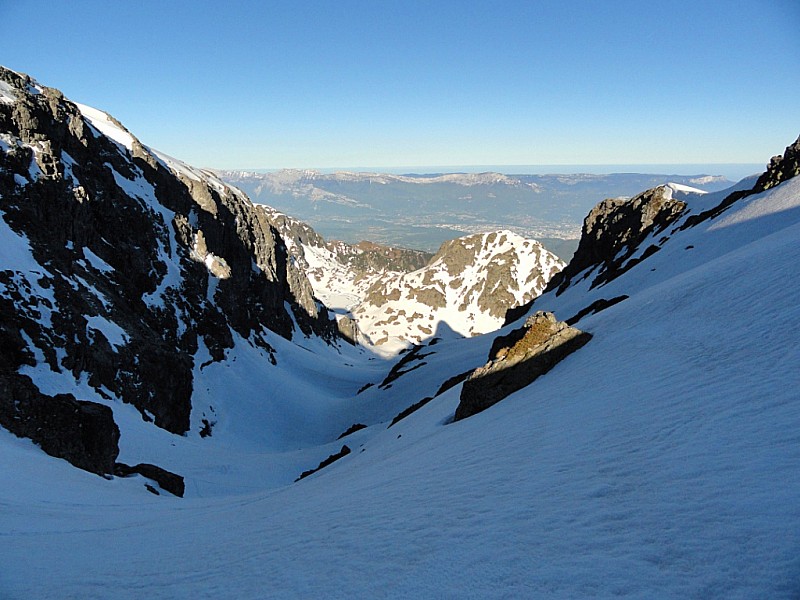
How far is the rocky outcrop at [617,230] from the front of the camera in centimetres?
6000

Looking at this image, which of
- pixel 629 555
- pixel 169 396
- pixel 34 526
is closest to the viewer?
pixel 629 555

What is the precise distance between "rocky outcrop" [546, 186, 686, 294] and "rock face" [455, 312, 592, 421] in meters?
36.0

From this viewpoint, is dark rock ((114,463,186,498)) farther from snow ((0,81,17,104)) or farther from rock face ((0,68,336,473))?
snow ((0,81,17,104))

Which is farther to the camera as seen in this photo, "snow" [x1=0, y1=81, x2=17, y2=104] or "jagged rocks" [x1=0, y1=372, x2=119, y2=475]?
"snow" [x1=0, y1=81, x2=17, y2=104]

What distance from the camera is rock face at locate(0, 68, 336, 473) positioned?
93.5 feet

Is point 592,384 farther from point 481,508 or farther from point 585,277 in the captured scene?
point 585,277

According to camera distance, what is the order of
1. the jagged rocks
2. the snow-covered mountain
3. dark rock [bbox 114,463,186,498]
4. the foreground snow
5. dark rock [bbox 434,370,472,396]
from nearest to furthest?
1. the foreground snow
2. the snow-covered mountain
3. the jagged rocks
4. dark rock [bbox 114,463,186,498]
5. dark rock [bbox 434,370,472,396]

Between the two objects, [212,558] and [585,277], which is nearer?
[212,558]

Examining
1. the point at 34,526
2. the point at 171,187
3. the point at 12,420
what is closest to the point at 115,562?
the point at 34,526

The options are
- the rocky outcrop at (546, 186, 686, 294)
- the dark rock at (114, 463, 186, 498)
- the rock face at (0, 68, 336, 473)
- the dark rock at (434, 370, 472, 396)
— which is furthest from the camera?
the rocky outcrop at (546, 186, 686, 294)

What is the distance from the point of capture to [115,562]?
320 inches

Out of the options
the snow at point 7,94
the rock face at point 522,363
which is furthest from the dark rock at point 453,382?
the snow at point 7,94

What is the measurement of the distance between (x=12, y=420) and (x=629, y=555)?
2184 centimetres

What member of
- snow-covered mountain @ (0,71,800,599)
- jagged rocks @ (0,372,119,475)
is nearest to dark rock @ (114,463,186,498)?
snow-covered mountain @ (0,71,800,599)
